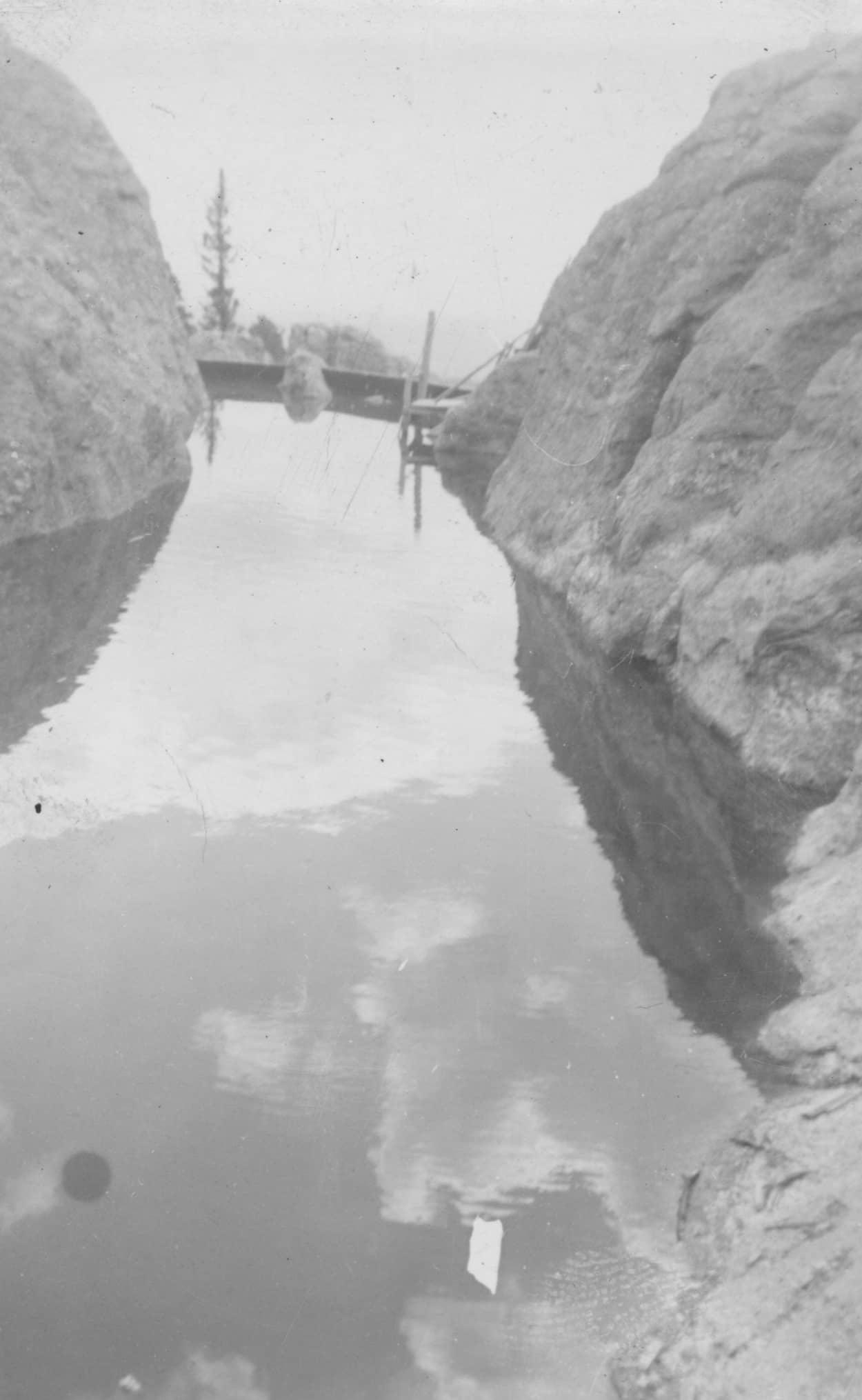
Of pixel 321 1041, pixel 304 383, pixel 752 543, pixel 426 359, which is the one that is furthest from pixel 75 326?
pixel 304 383

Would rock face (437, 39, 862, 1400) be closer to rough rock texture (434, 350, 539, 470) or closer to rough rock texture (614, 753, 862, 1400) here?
rough rock texture (614, 753, 862, 1400)

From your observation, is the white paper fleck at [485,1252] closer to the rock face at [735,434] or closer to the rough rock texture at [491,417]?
the rock face at [735,434]

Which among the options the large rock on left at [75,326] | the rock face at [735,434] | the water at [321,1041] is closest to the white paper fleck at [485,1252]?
the water at [321,1041]

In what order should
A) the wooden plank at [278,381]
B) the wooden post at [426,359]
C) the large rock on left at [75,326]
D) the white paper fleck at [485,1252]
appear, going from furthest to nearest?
1. the wooden plank at [278,381]
2. the wooden post at [426,359]
3. the large rock on left at [75,326]
4. the white paper fleck at [485,1252]

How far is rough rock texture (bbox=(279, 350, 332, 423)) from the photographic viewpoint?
4053cm

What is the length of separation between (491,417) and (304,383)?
12653 millimetres

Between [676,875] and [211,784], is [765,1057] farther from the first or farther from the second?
[211,784]

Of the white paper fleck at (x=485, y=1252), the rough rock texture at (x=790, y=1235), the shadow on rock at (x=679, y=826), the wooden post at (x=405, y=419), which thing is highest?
the rough rock texture at (x=790, y=1235)

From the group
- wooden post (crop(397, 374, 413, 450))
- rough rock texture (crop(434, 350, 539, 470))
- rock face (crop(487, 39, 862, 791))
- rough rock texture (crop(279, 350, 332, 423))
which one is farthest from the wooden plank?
rock face (crop(487, 39, 862, 791))

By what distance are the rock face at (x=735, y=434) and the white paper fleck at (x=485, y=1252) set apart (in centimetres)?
503

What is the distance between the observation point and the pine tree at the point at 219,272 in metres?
44.7

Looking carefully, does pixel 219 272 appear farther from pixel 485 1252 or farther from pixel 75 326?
pixel 485 1252

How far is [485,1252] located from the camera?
4.71 meters

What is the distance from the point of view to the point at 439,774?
9414 millimetres
